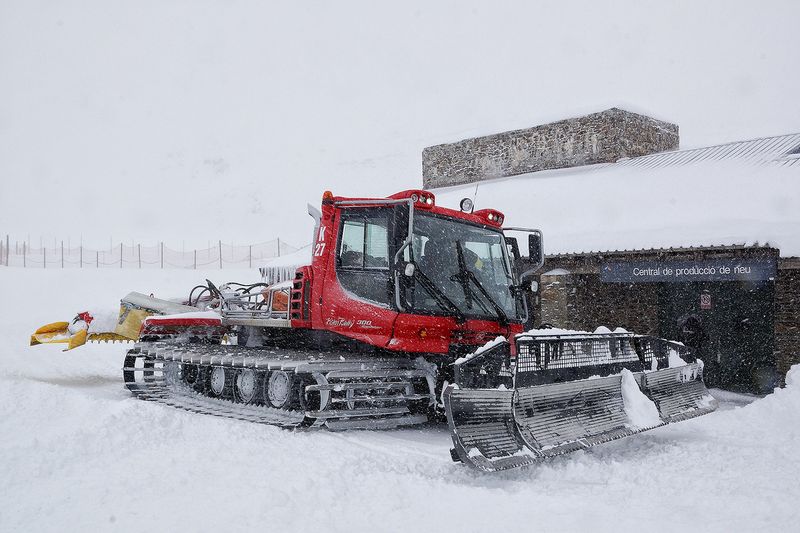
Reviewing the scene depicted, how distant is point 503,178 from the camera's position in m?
21.4

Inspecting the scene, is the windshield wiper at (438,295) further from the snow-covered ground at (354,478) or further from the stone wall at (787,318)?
the stone wall at (787,318)

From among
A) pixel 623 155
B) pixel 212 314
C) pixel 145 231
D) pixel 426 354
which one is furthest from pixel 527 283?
pixel 145 231

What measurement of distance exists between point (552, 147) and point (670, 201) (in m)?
6.49

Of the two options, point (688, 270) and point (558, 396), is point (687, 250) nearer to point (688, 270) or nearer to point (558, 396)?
point (688, 270)

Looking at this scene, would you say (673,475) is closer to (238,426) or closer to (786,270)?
(238,426)

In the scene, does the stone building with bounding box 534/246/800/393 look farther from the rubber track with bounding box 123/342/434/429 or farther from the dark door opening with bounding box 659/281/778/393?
the rubber track with bounding box 123/342/434/429

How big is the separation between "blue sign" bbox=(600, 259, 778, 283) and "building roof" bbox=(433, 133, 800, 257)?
32 centimetres

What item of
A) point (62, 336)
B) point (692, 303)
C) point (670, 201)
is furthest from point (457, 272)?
point (692, 303)

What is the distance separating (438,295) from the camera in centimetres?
741

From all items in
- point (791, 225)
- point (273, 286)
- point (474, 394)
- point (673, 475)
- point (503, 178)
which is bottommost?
point (673, 475)

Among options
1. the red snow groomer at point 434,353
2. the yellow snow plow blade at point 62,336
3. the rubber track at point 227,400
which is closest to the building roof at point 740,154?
the red snow groomer at point 434,353

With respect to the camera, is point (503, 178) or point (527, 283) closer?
point (527, 283)

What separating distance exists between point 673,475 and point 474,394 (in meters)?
1.67

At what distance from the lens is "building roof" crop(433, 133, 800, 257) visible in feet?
40.1
